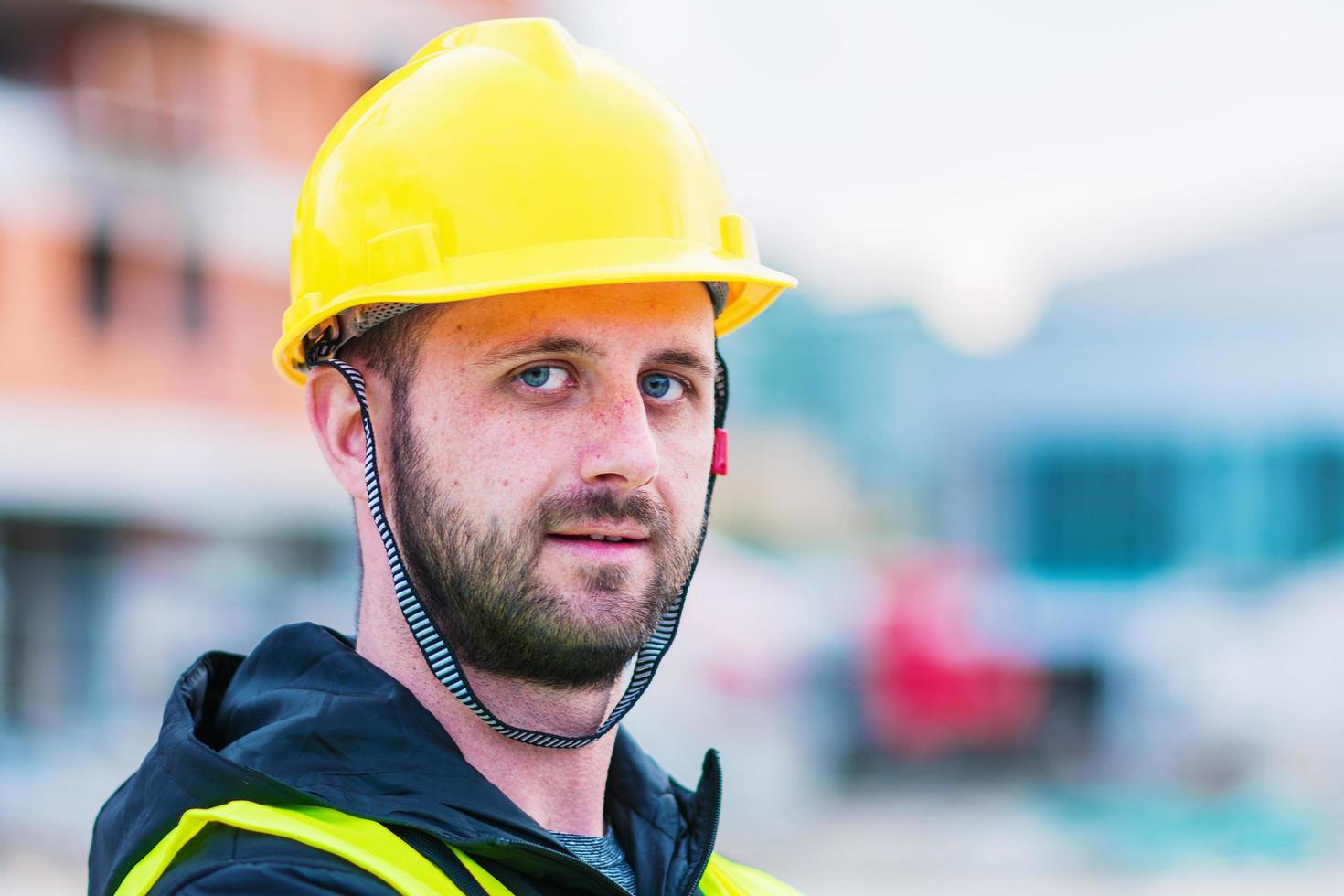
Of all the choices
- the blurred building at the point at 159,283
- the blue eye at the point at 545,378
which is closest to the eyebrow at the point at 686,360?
the blue eye at the point at 545,378

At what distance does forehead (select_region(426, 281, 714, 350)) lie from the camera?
1.97m

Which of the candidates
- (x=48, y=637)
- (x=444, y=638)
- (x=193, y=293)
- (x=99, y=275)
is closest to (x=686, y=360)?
(x=444, y=638)

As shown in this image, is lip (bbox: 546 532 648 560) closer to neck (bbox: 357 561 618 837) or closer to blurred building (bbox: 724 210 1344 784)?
neck (bbox: 357 561 618 837)

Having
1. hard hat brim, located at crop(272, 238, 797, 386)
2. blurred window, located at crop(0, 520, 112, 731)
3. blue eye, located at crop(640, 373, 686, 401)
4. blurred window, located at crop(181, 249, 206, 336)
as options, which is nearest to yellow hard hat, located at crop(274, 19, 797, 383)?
hard hat brim, located at crop(272, 238, 797, 386)

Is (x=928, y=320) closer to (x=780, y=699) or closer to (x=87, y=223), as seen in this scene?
(x=780, y=699)

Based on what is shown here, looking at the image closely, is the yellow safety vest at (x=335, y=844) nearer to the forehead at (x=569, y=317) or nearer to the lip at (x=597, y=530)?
the lip at (x=597, y=530)

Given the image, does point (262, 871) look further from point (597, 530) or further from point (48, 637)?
point (48, 637)

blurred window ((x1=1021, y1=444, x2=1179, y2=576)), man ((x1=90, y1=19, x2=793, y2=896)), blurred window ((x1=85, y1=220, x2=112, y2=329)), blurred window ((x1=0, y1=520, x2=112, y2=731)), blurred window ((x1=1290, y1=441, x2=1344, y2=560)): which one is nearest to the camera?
man ((x1=90, y1=19, x2=793, y2=896))

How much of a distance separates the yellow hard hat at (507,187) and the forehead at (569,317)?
3cm

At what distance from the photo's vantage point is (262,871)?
1623 millimetres

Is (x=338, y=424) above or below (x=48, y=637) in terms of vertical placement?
above

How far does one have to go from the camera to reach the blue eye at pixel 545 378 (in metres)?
1.98

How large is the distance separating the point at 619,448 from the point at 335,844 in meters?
0.56

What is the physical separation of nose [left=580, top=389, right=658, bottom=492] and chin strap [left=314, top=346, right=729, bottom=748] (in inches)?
8.1
